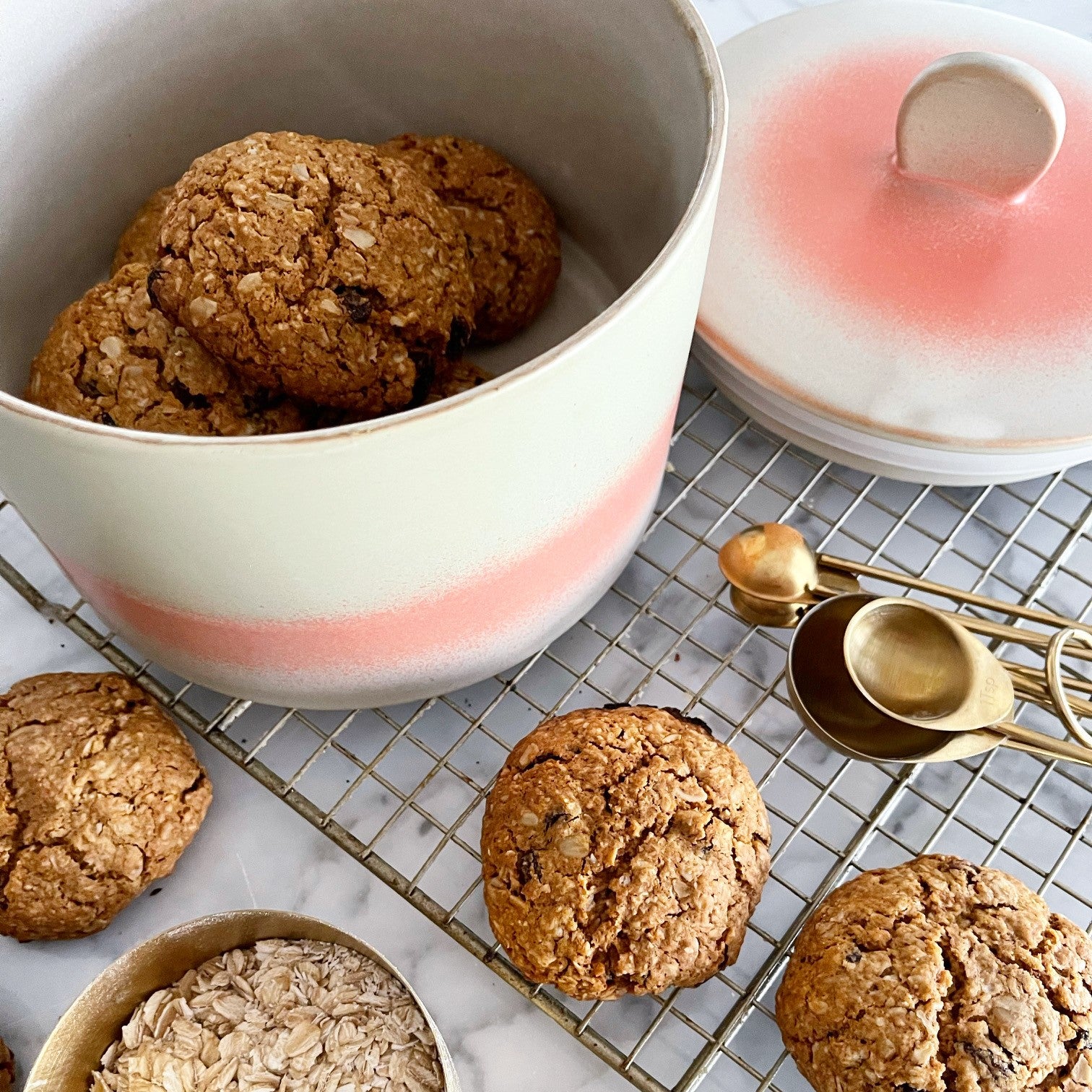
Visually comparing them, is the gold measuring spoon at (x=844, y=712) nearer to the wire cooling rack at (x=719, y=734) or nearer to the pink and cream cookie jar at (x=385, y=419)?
the wire cooling rack at (x=719, y=734)

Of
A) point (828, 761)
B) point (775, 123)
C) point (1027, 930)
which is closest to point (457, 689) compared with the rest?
point (828, 761)

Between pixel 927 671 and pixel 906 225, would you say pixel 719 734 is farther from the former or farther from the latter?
pixel 906 225

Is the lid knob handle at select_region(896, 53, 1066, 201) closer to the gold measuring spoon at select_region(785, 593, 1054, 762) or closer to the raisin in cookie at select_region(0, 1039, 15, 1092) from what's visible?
the gold measuring spoon at select_region(785, 593, 1054, 762)

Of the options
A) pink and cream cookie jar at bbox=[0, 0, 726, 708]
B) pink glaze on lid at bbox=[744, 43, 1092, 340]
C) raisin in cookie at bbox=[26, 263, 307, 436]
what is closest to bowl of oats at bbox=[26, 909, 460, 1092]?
pink and cream cookie jar at bbox=[0, 0, 726, 708]

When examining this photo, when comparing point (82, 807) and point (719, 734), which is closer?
point (82, 807)

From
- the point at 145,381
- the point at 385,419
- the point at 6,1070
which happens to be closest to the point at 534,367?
the point at 385,419

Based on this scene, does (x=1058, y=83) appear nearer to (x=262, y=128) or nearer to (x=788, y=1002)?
(x=262, y=128)

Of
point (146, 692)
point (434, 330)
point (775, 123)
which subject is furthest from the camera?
point (775, 123)
